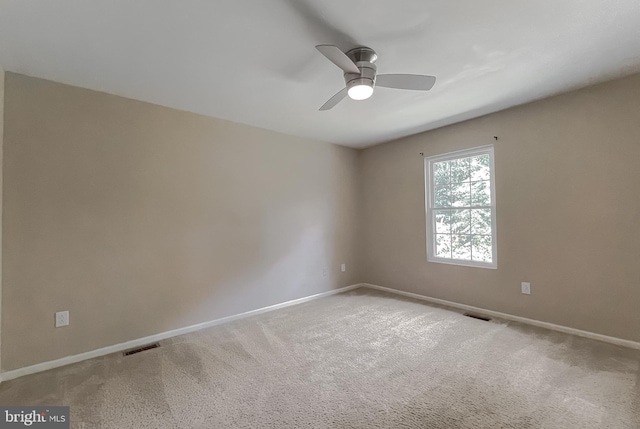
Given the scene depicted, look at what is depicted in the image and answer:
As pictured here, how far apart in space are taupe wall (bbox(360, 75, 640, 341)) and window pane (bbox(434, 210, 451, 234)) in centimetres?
50

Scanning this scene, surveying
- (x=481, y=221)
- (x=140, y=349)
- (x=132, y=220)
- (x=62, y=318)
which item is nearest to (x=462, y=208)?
(x=481, y=221)

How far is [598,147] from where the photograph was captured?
2.64 meters

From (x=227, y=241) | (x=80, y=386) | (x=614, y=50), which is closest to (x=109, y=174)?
(x=227, y=241)

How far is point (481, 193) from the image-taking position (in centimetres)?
352

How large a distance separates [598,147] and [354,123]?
2.46 metres

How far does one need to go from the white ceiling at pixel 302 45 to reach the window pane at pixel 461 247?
1.73 meters

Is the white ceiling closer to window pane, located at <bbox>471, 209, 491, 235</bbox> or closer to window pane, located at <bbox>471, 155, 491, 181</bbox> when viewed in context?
window pane, located at <bbox>471, 155, 491, 181</bbox>

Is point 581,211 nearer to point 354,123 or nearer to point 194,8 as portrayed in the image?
point 354,123

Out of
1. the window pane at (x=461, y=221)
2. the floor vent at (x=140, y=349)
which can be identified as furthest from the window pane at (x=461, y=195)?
the floor vent at (x=140, y=349)

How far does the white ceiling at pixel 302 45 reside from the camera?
1.62m

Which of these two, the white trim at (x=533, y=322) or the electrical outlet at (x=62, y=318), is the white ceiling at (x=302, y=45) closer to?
the electrical outlet at (x=62, y=318)

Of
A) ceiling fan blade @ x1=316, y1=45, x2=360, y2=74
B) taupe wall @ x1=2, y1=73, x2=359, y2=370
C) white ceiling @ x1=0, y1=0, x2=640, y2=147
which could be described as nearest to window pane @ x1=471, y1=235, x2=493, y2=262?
white ceiling @ x1=0, y1=0, x2=640, y2=147

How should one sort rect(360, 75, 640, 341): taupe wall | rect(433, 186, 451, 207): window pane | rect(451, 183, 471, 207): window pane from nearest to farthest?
rect(360, 75, 640, 341): taupe wall < rect(451, 183, 471, 207): window pane < rect(433, 186, 451, 207): window pane

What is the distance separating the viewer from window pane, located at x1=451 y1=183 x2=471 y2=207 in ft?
12.0
